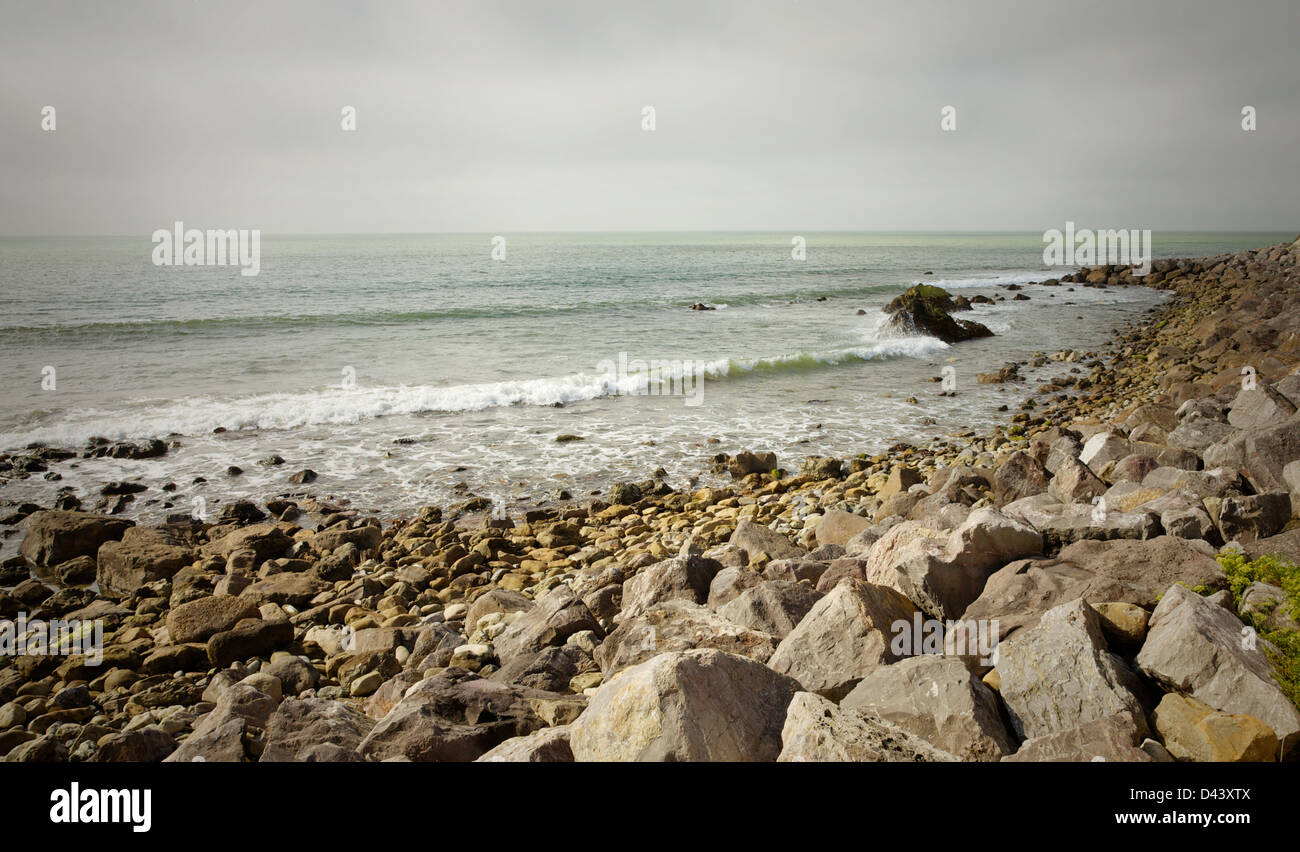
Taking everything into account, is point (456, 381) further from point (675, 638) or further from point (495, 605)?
point (675, 638)

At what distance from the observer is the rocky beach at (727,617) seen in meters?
3.44

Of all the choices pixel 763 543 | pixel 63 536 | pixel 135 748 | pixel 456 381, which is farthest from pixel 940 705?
pixel 456 381

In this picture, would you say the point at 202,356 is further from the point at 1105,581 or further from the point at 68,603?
the point at 1105,581

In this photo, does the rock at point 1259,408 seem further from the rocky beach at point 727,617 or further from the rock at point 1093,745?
the rock at point 1093,745

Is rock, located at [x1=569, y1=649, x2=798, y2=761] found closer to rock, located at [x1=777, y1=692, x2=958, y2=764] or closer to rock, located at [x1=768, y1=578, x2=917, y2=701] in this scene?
rock, located at [x1=777, y1=692, x2=958, y2=764]

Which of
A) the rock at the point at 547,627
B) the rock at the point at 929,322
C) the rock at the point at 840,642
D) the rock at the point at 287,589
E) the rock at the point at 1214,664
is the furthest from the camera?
the rock at the point at 929,322

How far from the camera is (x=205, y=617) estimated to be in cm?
720

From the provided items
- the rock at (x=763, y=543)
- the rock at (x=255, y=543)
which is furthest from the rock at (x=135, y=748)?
the rock at (x=255, y=543)

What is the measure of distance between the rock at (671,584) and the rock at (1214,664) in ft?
10.4

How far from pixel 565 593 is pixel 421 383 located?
47.4 ft

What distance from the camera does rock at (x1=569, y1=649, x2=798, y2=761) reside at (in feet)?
10.7

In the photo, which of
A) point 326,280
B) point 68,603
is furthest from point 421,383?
point 326,280

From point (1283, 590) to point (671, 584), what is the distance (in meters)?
4.04

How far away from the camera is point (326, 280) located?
46250 mm
